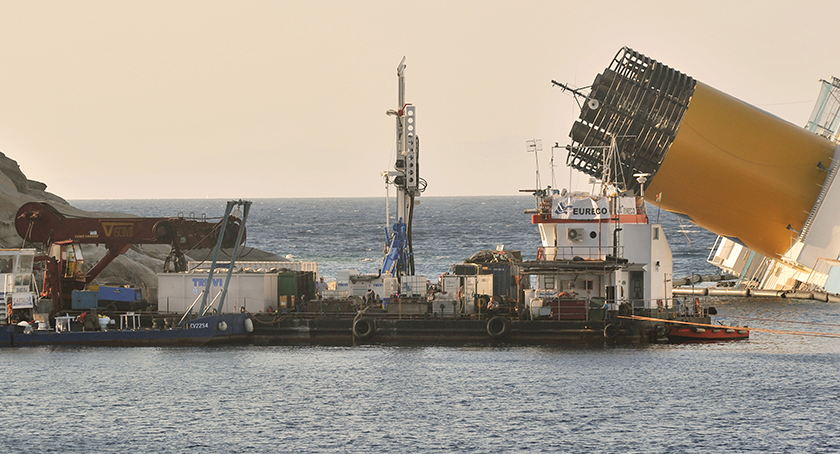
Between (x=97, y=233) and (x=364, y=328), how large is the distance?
15.4 metres

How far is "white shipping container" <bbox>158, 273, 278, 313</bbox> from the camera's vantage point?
165 ft

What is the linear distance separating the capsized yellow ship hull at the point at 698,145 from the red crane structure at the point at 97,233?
20459mm

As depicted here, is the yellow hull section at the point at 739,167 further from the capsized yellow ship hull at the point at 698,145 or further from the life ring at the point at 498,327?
the life ring at the point at 498,327

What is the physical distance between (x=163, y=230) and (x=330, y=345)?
1155 centimetres

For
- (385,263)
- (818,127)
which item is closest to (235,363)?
(385,263)

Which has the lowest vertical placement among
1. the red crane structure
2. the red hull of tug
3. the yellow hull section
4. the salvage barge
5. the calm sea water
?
the calm sea water

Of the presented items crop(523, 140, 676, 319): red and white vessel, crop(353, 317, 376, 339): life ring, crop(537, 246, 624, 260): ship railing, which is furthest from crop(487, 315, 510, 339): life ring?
crop(353, 317, 376, 339): life ring

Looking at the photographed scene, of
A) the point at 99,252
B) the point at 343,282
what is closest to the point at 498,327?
the point at 343,282

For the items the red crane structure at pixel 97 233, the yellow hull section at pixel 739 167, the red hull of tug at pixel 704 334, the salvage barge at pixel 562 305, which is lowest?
the red hull of tug at pixel 704 334

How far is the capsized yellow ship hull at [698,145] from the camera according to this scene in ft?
185

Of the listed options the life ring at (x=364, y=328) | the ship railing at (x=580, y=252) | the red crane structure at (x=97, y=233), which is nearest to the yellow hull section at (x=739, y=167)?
the ship railing at (x=580, y=252)

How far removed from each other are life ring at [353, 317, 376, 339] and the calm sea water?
1211 millimetres

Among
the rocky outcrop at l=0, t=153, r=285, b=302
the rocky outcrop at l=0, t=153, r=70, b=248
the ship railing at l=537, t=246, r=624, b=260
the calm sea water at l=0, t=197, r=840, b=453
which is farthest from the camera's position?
the rocky outcrop at l=0, t=153, r=70, b=248

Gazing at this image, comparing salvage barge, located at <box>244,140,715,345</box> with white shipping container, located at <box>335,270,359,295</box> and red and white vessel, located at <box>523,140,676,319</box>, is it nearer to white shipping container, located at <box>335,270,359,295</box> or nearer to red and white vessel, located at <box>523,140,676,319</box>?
red and white vessel, located at <box>523,140,676,319</box>
